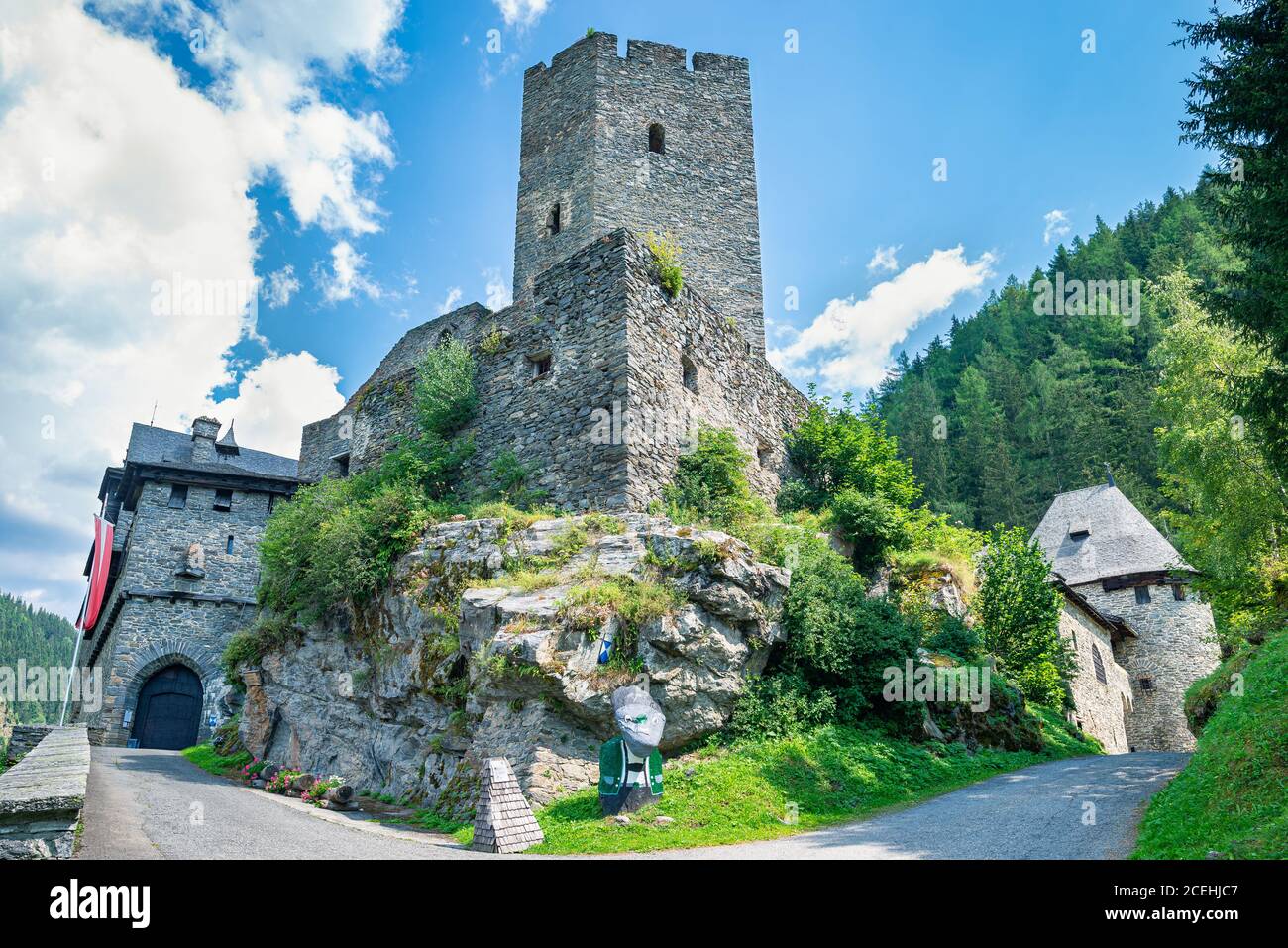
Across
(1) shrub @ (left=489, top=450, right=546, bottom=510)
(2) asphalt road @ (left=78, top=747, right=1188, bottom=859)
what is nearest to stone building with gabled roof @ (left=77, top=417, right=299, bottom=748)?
(2) asphalt road @ (left=78, top=747, right=1188, bottom=859)

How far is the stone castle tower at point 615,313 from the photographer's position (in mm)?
14008

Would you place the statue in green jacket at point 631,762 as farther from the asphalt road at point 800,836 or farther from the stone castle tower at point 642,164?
the stone castle tower at point 642,164

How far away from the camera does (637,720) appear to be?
8922 millimetres

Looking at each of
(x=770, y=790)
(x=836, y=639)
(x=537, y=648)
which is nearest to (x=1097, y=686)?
(x=836, y=639)

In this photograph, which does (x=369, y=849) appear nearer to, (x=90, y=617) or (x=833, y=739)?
(x=833, y=739)

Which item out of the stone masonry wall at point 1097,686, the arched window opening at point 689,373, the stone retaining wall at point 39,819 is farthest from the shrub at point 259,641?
the stone masonry wall at point 1097,686

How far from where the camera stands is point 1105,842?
7090 mm

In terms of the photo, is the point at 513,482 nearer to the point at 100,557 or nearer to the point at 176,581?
the point at 176,581

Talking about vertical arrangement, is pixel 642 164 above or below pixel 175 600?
above

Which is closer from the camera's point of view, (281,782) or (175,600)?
(281,782)

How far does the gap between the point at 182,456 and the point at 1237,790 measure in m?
32.7

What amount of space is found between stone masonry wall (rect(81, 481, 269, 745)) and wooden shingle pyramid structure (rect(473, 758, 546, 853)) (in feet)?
61.3
